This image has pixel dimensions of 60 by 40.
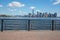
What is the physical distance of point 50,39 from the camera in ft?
15.2

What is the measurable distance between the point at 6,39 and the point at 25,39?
0.62 metres

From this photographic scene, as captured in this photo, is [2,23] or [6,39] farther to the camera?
[2,23]

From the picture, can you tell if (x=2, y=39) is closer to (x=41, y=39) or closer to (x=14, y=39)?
(x=14, y=39)

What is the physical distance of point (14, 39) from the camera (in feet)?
15.1

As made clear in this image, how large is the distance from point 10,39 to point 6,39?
0.13 metres

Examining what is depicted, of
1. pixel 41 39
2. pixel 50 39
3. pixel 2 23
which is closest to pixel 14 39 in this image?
pixel 41 39

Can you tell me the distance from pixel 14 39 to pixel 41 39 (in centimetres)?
90

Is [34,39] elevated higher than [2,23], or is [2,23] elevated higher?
[2,23]

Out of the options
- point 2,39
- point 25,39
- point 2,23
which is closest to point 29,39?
A: point 25,39

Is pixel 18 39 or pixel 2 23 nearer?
pixel 18 39

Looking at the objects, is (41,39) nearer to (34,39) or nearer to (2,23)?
(34,39)

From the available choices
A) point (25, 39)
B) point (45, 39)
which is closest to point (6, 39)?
point (25, 39)

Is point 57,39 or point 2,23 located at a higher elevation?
point 2,23

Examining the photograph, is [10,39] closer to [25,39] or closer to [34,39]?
[25,39]
